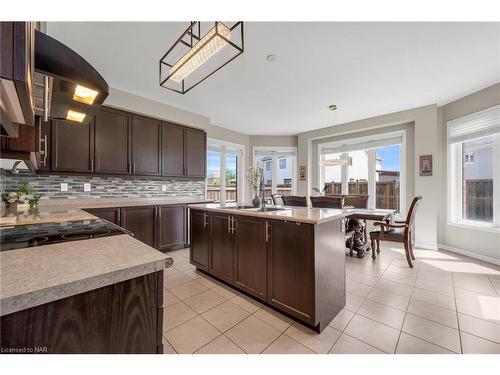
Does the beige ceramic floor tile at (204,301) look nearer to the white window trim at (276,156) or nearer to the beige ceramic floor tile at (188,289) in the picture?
the beige ceramic floor tile at (188,289)

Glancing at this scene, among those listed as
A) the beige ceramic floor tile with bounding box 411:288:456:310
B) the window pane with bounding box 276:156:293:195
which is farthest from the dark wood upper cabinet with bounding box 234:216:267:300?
the window pane with bounding box 276:156:293:195

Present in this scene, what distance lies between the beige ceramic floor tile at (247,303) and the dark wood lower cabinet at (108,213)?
6.66 feet

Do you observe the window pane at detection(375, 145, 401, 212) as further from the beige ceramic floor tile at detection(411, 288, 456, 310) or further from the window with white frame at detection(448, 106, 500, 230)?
the beige ceramic floor tile at detection(411, 288, 456, 310)

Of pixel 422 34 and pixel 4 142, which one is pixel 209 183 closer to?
pixel 4 142

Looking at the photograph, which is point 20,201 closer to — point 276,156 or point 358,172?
point 276,156

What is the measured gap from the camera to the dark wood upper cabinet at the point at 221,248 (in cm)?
229

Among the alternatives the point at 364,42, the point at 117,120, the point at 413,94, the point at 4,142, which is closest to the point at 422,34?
the point at 364,42

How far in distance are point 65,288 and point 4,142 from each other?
1.60m

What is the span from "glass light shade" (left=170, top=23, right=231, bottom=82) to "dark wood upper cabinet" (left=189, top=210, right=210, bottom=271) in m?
1.54

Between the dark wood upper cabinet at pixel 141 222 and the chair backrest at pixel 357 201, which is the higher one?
the chair backrest at pixel 357 201

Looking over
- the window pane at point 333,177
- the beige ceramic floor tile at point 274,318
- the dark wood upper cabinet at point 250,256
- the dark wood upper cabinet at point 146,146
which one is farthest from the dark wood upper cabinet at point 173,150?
the window pane at point 333,177

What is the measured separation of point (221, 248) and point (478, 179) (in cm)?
434

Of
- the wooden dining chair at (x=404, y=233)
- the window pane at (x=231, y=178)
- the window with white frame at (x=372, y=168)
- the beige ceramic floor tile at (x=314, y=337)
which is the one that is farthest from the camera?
the window pane at (x=231, y=178)

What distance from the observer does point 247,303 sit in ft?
6.79
